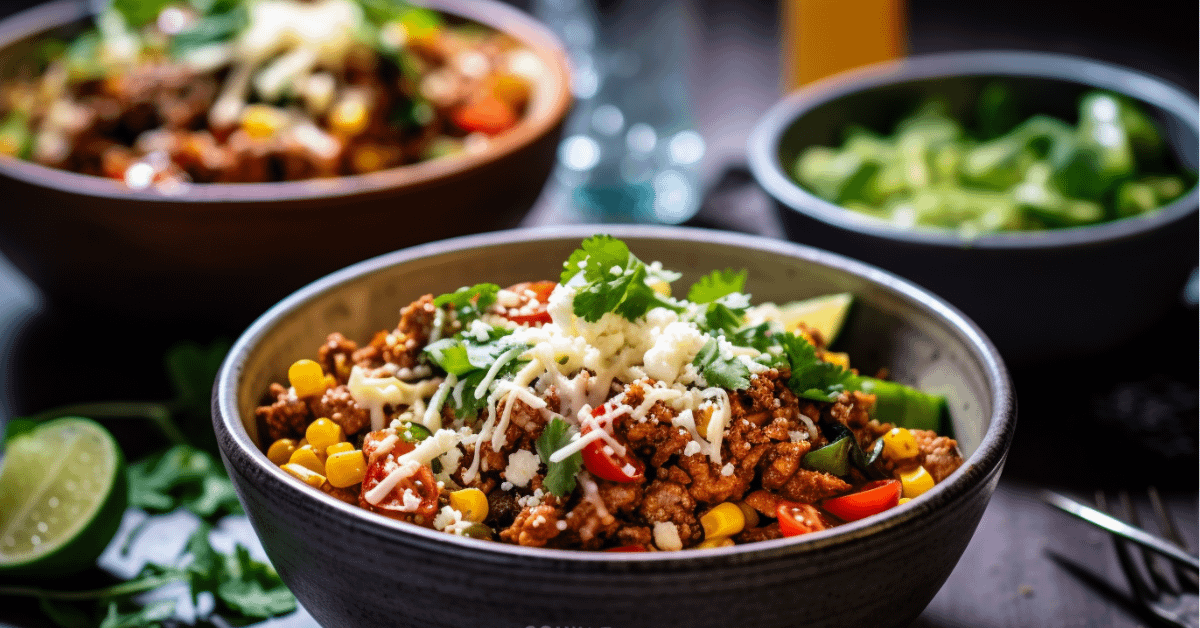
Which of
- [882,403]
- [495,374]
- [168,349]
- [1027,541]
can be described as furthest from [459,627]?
[168,349]

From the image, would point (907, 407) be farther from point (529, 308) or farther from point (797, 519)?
point (529, 308)

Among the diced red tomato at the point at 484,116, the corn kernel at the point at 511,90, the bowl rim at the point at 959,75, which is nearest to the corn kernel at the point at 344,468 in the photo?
the bowl rim at the point at 959,75

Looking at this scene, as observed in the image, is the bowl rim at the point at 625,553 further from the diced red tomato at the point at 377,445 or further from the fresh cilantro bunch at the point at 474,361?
the fresh cilantro bunch at the point at 474,361

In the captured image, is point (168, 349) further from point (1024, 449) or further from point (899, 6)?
point (899, 6)

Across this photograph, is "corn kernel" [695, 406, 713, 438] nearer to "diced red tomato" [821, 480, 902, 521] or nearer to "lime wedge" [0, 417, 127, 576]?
"diced red tomato" [821, 480, 902, 521]

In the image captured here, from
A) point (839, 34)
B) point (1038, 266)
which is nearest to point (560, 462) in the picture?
point (1038, 266)

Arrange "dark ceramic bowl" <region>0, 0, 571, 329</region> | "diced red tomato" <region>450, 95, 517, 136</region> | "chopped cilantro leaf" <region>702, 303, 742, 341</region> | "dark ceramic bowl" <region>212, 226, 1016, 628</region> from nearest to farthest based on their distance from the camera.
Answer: "dark ceramic bowl" <region>212, 226, 1016, 628</region> → "chopped cilantro leaf" <region>702, 303, 742, 341</region> → "dark ceramic bowl" <region>0, 0, 571, 329</region> → "diced red tomato" <region>450, 95, 517, 136</region>

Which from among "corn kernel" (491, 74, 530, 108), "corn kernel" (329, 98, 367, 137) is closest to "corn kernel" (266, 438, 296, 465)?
"corn kernel" (329, 98, 367, 137)

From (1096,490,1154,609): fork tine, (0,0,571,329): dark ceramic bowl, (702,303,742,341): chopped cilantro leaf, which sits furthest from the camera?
(0,0,571,329): dark ceramic bowl
